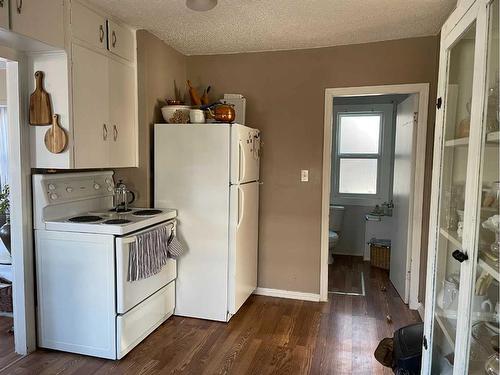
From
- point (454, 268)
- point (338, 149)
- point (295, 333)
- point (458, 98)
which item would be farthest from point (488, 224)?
point (338, 149)

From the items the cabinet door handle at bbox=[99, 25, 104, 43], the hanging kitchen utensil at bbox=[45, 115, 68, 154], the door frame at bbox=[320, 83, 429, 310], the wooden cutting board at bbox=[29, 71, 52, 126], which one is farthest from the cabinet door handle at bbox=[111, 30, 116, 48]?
the door frame at bbox=[320, 83, 429, 310]

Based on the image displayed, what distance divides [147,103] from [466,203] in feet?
7.92

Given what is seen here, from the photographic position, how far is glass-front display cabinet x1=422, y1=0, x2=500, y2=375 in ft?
4.24

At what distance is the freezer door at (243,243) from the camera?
2869mm

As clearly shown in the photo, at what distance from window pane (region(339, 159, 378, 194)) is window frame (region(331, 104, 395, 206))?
5 centimetres

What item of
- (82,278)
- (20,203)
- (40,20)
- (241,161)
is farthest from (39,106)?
(241,161)

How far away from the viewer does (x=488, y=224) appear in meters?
1.32

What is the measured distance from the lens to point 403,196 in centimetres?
348

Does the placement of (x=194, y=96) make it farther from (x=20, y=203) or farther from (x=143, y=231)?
(x=20, y=203)

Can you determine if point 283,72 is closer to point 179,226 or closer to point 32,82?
point 179,226

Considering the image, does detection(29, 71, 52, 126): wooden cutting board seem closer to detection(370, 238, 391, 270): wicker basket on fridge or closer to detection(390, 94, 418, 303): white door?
detection(390, 94, 418, 303): white door

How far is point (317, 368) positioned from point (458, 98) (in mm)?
1775

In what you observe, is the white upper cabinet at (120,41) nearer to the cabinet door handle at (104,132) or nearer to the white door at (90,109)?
the white door at (90,109)

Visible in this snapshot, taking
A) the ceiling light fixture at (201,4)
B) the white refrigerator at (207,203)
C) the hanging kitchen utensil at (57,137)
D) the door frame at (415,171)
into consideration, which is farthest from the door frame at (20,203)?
the door frame at (415,171)
